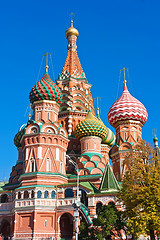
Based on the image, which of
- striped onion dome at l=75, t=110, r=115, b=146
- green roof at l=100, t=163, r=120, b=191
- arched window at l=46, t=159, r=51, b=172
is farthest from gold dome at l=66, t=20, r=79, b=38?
green roof at l=100, t=163, r=120, b=191

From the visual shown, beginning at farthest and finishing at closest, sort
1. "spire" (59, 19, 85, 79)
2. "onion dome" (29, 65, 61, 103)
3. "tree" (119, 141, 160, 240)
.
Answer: "spire" (59, 19, 85, 79)
"onion dome" (29, 65, 61, 103)
"tree" (119, 141, 160, 240)

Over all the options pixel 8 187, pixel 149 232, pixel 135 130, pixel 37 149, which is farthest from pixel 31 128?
pixel 149 232

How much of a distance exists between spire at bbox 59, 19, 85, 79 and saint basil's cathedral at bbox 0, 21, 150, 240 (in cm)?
14

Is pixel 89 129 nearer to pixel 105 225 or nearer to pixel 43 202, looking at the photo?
pixel 43 202

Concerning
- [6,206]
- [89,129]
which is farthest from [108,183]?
[6,206]

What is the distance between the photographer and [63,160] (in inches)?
1149

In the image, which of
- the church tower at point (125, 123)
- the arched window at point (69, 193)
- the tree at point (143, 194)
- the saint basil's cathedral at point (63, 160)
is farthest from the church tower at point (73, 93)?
the tree at point (143, 194)

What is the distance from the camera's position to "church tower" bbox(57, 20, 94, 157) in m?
34.5

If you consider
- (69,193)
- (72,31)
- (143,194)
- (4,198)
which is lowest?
(143,194)

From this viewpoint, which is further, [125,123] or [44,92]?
[125,123]

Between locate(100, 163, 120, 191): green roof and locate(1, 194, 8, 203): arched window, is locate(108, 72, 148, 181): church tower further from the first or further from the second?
locate(1, 194, 8, 203): arched window

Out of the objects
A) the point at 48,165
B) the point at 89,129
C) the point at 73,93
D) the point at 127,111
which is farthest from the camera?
the point at 73,93

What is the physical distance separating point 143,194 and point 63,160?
12.8 m

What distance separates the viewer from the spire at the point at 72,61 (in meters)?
38.4
